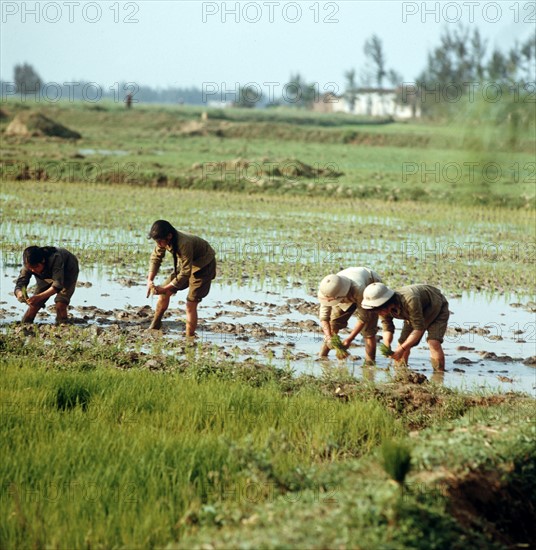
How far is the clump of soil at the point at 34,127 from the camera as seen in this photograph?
2855 cm

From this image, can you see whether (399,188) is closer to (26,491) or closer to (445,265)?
(445,265)

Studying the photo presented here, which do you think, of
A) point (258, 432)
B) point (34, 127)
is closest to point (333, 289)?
point (258, 432)

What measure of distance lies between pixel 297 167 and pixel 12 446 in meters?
17.4

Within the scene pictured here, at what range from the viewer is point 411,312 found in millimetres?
6344

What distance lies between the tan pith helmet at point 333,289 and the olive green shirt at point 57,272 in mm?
2157

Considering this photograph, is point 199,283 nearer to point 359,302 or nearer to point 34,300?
point 34,300

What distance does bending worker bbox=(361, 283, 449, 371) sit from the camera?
6117mm

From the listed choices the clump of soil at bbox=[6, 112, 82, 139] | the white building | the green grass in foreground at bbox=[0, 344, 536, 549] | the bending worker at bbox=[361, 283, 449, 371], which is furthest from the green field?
the white building

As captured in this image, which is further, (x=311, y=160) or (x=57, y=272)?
(x=311, y=160)

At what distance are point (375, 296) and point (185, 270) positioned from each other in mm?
1793

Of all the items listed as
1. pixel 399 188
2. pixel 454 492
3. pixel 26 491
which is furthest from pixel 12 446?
pixel 399 188

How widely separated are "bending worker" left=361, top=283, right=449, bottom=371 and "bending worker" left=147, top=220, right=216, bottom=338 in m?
1.53

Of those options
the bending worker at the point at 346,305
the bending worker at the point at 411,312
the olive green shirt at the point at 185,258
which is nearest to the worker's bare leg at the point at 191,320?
the olive green shirt at the point at 185,258

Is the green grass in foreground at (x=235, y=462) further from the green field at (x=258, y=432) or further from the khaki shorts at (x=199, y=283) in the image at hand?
the khaki shorts at (x=199, y=283)
